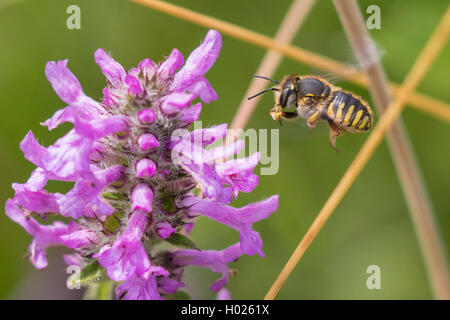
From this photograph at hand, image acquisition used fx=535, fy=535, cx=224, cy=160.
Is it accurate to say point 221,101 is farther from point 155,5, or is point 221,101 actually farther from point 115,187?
point 115,187

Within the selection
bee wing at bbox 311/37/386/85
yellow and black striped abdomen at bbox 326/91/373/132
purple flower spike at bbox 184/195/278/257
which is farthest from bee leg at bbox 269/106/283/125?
purple flower spike at bbox 184/195/278/257

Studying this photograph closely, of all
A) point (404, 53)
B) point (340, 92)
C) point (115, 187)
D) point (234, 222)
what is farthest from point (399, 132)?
point (115, 187)

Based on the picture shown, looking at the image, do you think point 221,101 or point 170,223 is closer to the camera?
point 170,223

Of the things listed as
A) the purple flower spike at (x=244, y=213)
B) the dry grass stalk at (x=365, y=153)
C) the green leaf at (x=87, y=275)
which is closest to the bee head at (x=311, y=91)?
the dry grass stalk at (x=365, y=153)

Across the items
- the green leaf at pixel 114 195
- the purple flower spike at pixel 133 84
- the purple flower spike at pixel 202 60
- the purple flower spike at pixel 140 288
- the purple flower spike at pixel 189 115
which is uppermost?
the purple flower spike at pixel 202 60

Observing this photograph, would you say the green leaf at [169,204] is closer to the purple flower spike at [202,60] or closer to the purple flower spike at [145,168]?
the purple flower spike at [145,168]

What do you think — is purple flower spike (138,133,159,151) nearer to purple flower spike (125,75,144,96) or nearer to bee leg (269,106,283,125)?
purple flower spike (125,75,144,96)
